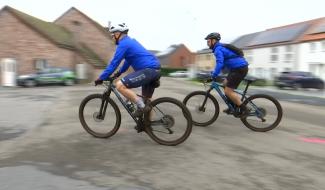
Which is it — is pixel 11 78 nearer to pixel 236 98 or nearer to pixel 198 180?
pixel 236 98

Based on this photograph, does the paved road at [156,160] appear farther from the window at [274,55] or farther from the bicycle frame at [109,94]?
the window at [274,55]

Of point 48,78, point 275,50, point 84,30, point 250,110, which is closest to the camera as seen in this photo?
point 250,110

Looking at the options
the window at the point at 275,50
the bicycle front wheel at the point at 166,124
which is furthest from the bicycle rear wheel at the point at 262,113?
the window at the point at 275,50

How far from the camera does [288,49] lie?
57.8m

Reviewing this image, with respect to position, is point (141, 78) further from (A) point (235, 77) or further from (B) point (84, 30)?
(B) point (84, 30)

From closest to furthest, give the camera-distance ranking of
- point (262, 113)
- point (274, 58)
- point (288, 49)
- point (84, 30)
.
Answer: point (262, 113) < point (84, 30) < point (288, 49) < point (274, 58)

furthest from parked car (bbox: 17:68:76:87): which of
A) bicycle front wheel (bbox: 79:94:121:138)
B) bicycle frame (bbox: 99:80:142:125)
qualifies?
bicycle frame (bbox: 99:80:142:125)

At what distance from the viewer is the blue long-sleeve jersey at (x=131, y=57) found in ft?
22.4

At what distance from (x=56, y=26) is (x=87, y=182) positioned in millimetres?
46204

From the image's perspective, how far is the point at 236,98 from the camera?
852 centimetres

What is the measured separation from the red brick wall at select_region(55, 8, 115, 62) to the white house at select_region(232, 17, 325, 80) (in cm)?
2307

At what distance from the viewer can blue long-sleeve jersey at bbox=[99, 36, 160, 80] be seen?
6828 mm

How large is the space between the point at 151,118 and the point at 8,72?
3153 centimetres

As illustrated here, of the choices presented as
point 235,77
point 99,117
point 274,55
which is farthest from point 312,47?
point 99,117
